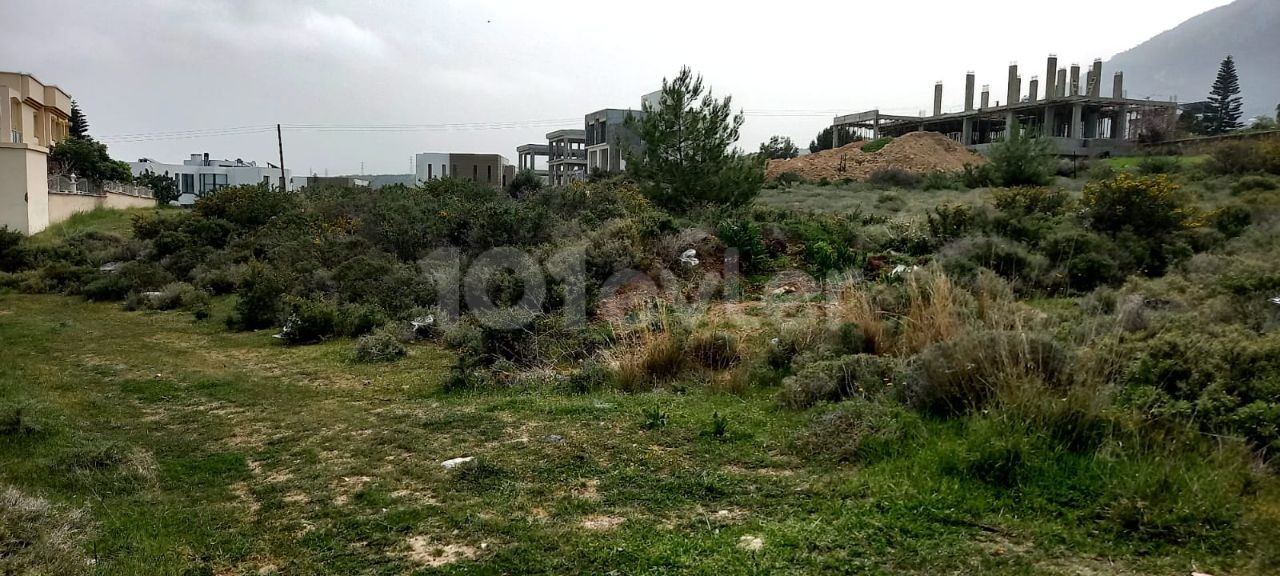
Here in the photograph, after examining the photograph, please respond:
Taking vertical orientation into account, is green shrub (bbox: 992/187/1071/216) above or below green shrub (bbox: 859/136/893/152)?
below

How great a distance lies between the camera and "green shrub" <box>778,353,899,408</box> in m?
5.60

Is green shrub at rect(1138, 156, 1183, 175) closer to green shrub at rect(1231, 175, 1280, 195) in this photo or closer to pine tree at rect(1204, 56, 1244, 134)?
green shrub at rect(1231, 175, 1280, 195)

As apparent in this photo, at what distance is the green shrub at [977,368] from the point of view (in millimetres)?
4711

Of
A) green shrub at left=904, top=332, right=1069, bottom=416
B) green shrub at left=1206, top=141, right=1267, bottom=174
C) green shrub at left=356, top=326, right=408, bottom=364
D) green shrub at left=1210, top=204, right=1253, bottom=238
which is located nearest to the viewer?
green shrub at left=904, top=332, right=1069, bottom=416

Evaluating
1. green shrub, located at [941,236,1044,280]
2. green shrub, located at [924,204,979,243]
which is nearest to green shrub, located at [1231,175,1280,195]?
green shrub, located at [924,204,979,243]

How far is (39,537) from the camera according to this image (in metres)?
3.55

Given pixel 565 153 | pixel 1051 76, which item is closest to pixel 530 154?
pixel 565 153

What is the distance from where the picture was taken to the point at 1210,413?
4.02 m

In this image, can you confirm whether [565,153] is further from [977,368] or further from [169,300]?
[977,368]

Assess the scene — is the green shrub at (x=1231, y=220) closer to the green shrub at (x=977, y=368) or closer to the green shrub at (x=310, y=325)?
the green shrub at (x=977, y=368)

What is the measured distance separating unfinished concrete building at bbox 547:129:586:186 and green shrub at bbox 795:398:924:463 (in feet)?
226

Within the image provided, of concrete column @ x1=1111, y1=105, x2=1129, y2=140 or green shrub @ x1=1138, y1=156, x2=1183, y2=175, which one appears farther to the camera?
concrete column @ x1=1111, y1=105, x2=1129, y2=140

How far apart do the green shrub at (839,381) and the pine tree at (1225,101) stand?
262 ft

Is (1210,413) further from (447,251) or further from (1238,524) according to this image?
(447,251)
